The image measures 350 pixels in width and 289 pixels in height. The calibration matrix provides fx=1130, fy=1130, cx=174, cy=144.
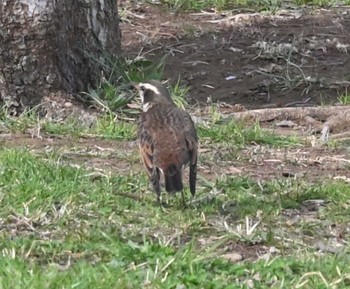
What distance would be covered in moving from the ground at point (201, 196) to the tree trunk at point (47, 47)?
10.3 inches

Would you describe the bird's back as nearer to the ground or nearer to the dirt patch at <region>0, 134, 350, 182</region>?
the ground

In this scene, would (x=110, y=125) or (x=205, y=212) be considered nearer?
(x=205, y=212)

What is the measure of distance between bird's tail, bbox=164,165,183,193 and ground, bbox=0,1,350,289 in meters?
0.18

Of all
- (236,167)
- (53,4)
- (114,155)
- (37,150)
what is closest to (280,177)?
(236,167)

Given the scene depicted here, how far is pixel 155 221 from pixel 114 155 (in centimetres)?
192

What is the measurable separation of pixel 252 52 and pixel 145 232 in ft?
22.6

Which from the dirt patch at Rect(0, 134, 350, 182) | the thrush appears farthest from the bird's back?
the dirt patch at Rect(0, 134, 350, 182)

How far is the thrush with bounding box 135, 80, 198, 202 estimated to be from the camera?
672cm

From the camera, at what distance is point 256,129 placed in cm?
932

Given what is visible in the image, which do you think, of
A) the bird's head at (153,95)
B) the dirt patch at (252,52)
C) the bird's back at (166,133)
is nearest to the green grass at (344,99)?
the dirt patch at (252,52)

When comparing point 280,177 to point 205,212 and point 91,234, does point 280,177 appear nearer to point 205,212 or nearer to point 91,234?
point 205,212

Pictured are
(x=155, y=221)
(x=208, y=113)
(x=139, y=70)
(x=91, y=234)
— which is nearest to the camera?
(x=91, y=234)

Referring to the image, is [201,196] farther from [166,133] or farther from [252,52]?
[252,52]

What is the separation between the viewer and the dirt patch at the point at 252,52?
38.2ft
